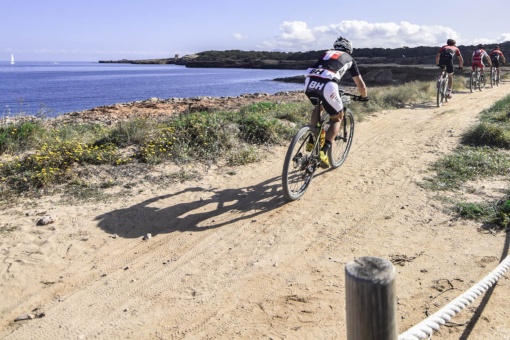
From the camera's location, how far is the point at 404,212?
523 cm

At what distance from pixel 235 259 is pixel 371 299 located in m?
2.53

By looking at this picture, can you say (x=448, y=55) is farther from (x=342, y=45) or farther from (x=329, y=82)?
→ (x=329, y=82)

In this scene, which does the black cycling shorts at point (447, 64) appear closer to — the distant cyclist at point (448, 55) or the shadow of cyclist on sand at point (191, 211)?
the distant cyclist at point (448, 55)

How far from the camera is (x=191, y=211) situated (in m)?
5.37

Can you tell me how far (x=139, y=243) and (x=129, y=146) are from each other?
11.2 ft

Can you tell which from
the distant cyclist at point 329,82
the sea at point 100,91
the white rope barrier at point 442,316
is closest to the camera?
the white rope barrier at point 442,316

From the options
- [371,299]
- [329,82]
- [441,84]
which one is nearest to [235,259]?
[371,299]

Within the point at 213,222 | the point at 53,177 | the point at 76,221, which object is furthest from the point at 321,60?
the point at 53,177

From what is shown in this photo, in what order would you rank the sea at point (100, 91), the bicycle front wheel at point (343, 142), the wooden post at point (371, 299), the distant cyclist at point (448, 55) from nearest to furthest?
1. the wooden post at point (371, 299)
2. the bicycle front wheel at point (343, 142)
3. the distant cyclist at point (448, 55)
4. the sea at point (100, 91)

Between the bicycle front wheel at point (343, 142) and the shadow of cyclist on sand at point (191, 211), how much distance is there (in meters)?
1.54

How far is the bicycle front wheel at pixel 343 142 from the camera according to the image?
23.4 ft

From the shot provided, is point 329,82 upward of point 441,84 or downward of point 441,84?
downward

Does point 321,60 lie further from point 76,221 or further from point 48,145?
point 48,145

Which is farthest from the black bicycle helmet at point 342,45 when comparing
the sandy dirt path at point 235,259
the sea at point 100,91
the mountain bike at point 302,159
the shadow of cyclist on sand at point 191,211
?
the sea at point 100,91
